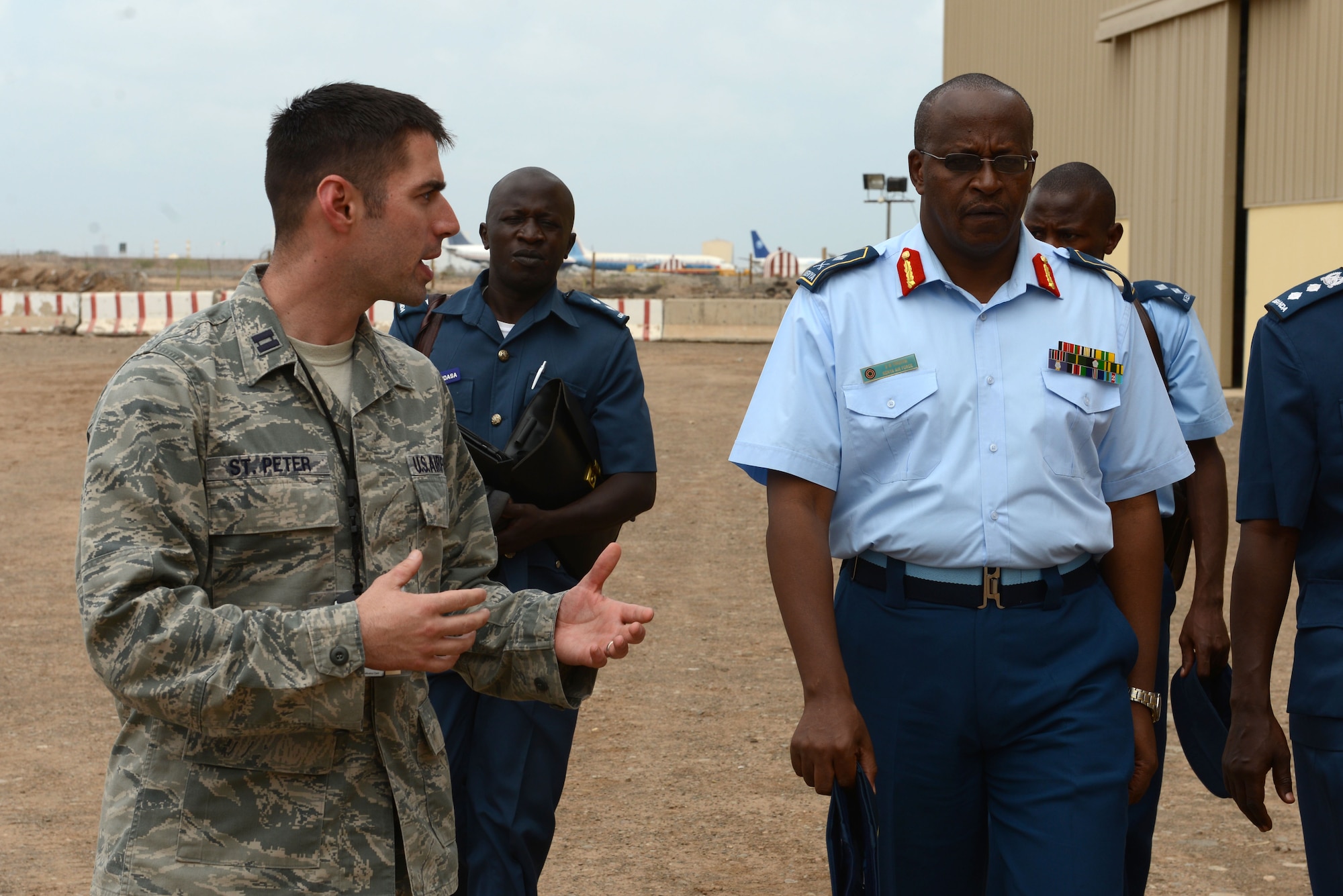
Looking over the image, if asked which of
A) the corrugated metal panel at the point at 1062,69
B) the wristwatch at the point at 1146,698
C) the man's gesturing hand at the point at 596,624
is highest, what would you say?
the corrugated metal panel at the point at 1062,69

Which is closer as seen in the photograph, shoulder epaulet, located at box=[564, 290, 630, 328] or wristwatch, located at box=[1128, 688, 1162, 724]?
wristwatch, located at box=[1128, 688, 1162, 724]

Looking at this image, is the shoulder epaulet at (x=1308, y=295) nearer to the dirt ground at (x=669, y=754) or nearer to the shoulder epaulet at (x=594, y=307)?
the shoulder epaulet at (x=594, y=307)

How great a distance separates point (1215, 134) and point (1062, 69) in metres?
4.67

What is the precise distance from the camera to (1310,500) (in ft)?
9.56

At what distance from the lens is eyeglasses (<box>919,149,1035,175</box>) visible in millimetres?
2971

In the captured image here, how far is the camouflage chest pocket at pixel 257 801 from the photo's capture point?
217cm

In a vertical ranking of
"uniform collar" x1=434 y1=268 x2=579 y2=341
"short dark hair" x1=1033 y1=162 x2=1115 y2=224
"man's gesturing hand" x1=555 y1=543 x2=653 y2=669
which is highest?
"short dark hair" x1=1033 y1=162 x2=1115 y2=224

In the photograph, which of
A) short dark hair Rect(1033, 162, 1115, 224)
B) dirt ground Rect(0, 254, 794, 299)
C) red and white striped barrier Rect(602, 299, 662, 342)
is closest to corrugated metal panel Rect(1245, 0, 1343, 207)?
red and white striped barrier Rect(602, 299, 662, 342)

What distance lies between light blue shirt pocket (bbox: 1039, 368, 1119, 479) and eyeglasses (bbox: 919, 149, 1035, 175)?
44 centimetres

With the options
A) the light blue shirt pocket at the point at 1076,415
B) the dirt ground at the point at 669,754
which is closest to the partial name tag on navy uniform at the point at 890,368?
the light blue shirt pocket at the point at 1076,415

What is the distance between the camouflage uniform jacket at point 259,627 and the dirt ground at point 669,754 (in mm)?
2305

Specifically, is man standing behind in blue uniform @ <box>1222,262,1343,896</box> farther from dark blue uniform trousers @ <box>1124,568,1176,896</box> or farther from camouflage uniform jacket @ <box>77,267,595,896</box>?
camouflage uniform jacket @ <box>77,267,595,896</box>

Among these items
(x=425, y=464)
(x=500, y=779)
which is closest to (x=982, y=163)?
(x=425, y=464)

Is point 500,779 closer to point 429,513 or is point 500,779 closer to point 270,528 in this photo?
point 429,513
